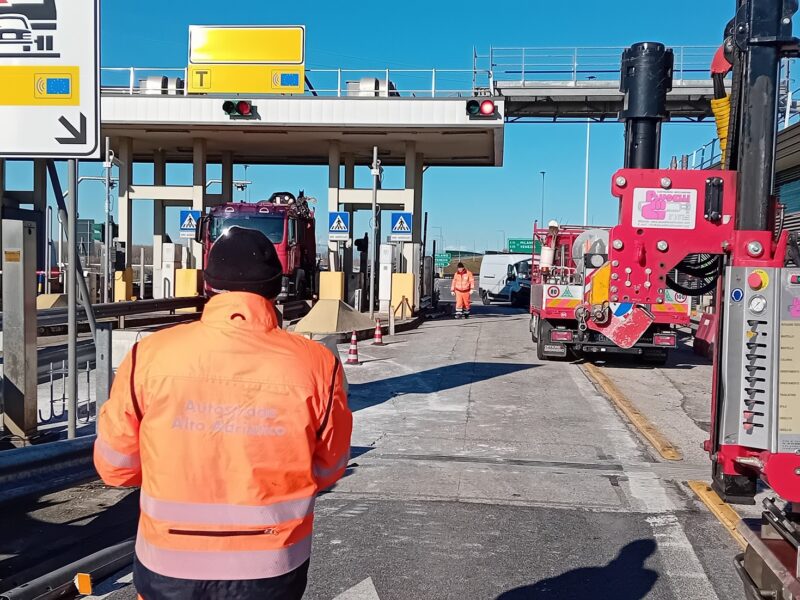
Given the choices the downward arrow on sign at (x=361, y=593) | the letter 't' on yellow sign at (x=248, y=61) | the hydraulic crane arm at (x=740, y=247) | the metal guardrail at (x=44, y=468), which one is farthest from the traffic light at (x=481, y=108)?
the downward arrow on sign at (x=361, y=593)

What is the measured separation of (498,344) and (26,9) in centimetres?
1449

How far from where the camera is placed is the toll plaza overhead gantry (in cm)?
2195

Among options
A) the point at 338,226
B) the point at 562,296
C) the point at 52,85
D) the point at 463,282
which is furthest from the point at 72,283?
the point at 463,282

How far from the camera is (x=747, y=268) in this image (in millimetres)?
Result: 3131

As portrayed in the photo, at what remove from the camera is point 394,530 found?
524cm

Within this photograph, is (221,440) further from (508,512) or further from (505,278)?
(505,278)

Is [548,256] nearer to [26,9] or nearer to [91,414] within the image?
[91,414]

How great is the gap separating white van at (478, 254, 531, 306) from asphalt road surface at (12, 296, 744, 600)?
26.1m

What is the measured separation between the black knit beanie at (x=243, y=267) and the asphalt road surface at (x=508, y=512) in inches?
94.4

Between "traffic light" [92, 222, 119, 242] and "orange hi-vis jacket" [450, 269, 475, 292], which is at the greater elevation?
"traffic light" [92, 222, 119, 242]

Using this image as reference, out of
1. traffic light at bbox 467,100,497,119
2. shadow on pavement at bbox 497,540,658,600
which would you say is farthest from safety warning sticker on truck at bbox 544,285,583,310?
shadow on pavement at bbox 497,540,658,600

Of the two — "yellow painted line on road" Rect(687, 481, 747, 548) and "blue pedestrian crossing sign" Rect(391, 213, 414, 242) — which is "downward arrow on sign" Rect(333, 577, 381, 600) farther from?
"blue pedestrian crossing sign" Rect(391, 213, 414, 242)

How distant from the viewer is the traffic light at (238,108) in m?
21.6

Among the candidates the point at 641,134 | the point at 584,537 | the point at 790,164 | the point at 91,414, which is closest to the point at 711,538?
the point at 584,537
